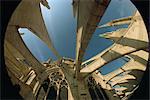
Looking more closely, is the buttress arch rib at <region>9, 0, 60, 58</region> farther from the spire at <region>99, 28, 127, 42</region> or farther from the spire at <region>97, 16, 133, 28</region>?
the spire at <region>97, 16, 133, 28</region>

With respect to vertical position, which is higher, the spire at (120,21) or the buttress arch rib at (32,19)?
the spire at (120,21)

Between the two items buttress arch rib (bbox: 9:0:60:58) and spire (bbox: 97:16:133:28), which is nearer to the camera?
buttress arch rib (bbox: 9:0:60:58)

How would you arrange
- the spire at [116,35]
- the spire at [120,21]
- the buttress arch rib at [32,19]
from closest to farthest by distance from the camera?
Answer: the buttress arch rib at [32,19] < the spire at [116,35] < the spire at [120,21]

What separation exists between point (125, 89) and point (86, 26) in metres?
18.8

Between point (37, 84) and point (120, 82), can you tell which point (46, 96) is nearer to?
point (37, 84)

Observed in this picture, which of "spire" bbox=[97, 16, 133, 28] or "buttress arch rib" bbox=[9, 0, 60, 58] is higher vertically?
"spire" bbox=[97, 16, 133, 28]

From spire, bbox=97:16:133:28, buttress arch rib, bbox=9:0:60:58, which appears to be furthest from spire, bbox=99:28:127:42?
buttress arch rib, bbox=9:0:60:58

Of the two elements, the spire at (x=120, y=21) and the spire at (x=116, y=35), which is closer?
the spire at (x=116, y=35)

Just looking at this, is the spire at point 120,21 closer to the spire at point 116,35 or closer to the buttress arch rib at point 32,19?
the spire at point 116,35

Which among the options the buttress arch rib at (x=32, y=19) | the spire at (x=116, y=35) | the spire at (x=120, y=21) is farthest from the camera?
the spire at (x=120, y=21)

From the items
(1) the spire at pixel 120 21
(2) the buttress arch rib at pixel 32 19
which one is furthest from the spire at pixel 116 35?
(2) the buttress arch rib at pixel 32 19

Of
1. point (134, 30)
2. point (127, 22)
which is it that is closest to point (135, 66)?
point (127, 22)

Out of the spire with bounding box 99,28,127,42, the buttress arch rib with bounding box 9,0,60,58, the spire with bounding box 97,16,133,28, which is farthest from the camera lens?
the spire with bounding box 97,16,133,28

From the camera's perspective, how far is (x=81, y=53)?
24.8 m
